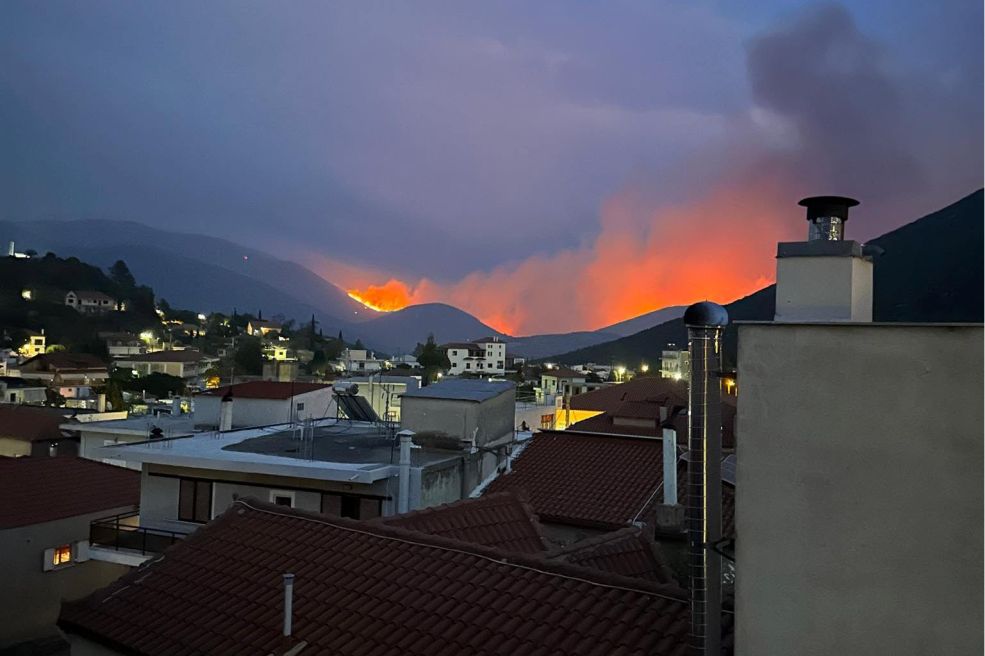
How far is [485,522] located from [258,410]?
16203 mm

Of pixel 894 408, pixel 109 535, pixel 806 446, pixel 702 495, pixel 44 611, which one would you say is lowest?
pixel 44 611

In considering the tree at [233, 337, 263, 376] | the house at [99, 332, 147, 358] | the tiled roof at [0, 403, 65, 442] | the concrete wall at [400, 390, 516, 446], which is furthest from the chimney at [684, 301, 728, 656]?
the house at [99, 332, 147, 358]

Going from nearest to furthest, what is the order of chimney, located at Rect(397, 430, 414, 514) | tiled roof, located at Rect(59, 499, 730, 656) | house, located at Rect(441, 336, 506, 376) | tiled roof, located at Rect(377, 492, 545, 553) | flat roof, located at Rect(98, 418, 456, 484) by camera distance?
1. tiled roof, located at Rect(59, 499, 730, 656)
2. tiled roof, located at Rect(377, 492, 545, 553)
3. chimney, located at Rect(397, 430, 414, 514)
4. flat roof, located at Rect(98, 418, 456, 484)
5. house, located at Rect(441, 336, 506, 376)

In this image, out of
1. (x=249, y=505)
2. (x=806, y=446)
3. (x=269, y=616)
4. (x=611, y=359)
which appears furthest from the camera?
(x=611, y=359)

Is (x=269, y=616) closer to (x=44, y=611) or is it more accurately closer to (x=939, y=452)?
(x=939, y=452)

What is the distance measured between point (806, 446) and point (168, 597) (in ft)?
22.8

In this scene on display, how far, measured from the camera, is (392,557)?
773 cm

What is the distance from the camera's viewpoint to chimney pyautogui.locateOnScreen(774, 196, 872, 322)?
488 centimetres

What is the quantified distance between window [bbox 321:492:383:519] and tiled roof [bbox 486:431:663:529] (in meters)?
2.54

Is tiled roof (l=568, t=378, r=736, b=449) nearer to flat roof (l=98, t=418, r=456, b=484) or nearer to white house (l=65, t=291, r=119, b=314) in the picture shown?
flat roof (l=98, t=418, r=456, b=484)

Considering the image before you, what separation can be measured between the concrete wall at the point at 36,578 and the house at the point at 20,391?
2054 inches

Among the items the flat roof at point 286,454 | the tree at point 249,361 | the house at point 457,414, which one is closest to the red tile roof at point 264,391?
the flat roof at point 286,454

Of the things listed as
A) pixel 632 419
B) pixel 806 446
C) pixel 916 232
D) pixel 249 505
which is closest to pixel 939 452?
pixel 806 446

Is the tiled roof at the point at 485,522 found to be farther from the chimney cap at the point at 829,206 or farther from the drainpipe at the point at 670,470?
the chimney cap at the point at 829,206
